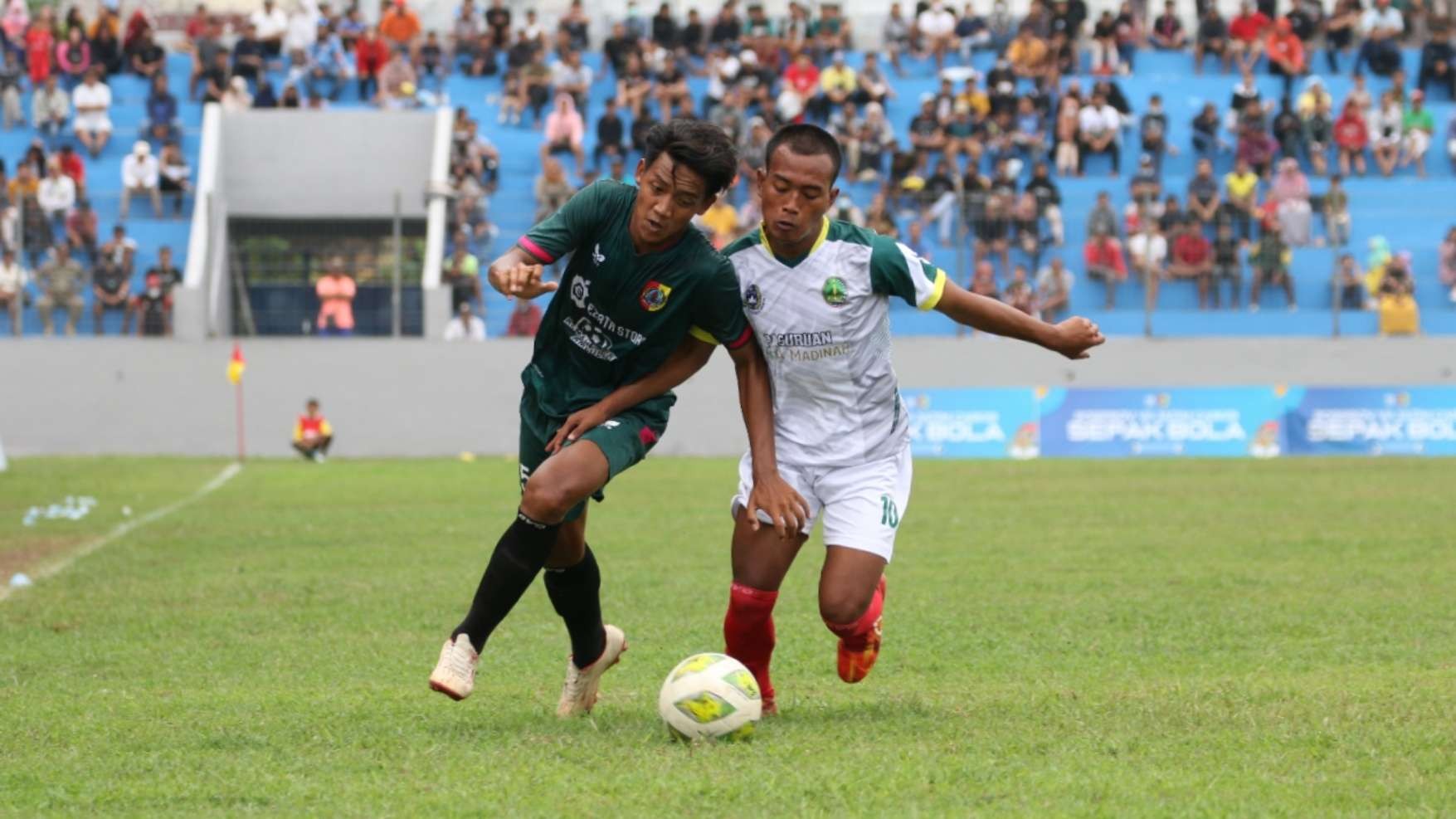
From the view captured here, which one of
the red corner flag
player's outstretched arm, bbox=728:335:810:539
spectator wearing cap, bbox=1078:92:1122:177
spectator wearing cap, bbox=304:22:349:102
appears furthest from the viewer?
spectator wearing cap, bbox=304:22:349:102

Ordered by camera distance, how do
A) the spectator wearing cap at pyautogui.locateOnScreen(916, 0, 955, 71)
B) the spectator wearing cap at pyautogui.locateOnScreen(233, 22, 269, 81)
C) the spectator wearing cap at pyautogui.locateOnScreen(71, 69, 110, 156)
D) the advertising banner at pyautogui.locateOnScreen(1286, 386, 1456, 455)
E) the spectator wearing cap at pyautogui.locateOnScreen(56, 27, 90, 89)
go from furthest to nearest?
1. the spectator wearing cap at pyautogui.locateOnScreen(916, 0, 955, 71)
2. the spectator wearing cap at pyautogui.locateOnScreen(56, 27, 90, 89)
3. the spectator wearing cap at pyautogui.locateOnScreen(233, 22, 269, 81)
4. the spectator wearing cap at pyautogui.locateOnScreen(71, 69, 110, 156)
5. the advertising banner at pyautogui.locateOnScreen(1286, 386, 1456, 455)

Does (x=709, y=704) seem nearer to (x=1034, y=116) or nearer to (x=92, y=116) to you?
(x=1034, y=116)

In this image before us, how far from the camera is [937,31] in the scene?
36.5 metres

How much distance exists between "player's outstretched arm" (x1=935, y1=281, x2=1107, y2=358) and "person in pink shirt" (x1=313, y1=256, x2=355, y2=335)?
22378 millimetres

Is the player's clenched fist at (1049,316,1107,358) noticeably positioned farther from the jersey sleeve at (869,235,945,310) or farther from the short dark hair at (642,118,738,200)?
the short dark hair at (642,118,738,200)

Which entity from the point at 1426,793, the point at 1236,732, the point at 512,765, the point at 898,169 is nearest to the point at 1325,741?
the point at 1236,732

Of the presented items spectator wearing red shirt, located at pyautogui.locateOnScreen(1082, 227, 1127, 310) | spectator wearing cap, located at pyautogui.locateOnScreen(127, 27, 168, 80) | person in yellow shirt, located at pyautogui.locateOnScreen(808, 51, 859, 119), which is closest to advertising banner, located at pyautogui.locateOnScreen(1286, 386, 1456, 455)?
spectator wearing red shirt, located at pyautogui.locateOnScreen(1082, 227, 1127, 310)

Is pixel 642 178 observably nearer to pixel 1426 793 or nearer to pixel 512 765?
pixel 512 765

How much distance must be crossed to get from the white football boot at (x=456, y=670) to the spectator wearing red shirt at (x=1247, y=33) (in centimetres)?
3222

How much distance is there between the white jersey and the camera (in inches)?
264

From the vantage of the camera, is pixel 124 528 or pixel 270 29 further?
pixel 270 29

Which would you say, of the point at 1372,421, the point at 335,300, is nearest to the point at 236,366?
the point at 335,300

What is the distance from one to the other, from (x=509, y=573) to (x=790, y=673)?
6.13 ft

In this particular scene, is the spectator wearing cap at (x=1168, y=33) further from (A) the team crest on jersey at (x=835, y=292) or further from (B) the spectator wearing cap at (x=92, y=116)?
(A) the team crest on jersey at (x=835, y=292)
